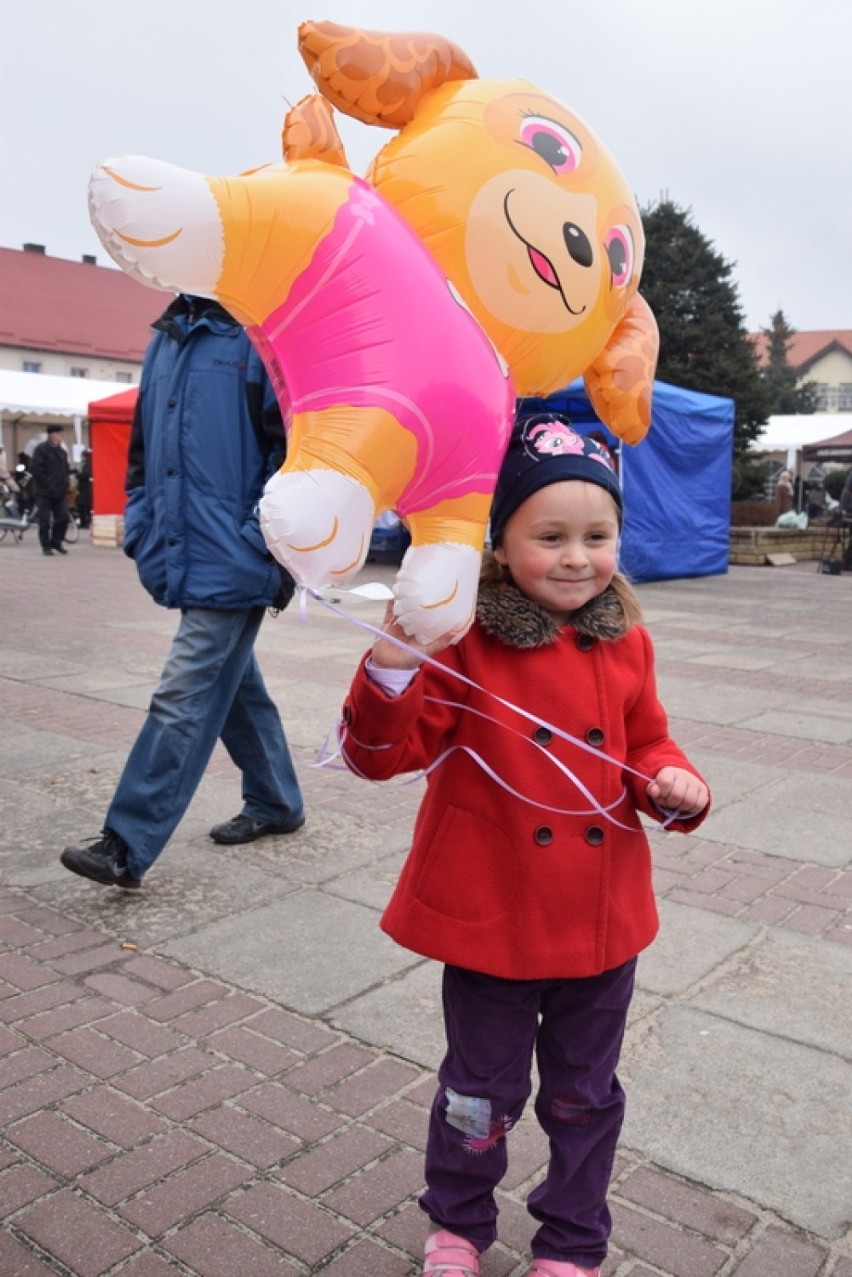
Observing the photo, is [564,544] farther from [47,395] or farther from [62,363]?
[62,363]

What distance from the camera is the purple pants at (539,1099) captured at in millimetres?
1920

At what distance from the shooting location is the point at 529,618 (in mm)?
1906

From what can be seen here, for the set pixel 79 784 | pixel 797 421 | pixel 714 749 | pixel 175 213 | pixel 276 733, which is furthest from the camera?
pixel 797 421

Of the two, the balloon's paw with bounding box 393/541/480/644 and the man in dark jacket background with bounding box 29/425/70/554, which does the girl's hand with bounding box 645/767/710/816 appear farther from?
the man in dark jacket background with bounding box 29/425/70/554

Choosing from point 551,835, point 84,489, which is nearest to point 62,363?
point 84,489

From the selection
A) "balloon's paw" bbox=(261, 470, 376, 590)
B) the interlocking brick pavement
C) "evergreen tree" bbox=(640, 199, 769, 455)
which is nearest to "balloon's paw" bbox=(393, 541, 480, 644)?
"balloon's paw" bbox=(261, 470, 376, 590)

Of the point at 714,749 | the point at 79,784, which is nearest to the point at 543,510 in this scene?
the point at 79,784

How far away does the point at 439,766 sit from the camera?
1.98 m

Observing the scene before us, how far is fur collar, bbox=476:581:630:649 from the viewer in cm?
191

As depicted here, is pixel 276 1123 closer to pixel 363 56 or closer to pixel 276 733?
pixel 276 733

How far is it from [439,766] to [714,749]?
405 cm

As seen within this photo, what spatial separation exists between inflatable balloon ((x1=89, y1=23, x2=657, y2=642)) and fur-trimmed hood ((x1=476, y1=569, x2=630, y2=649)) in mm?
100

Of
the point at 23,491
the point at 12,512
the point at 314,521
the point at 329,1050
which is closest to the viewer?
the point at 314,521

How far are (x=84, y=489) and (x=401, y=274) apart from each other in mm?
22111
